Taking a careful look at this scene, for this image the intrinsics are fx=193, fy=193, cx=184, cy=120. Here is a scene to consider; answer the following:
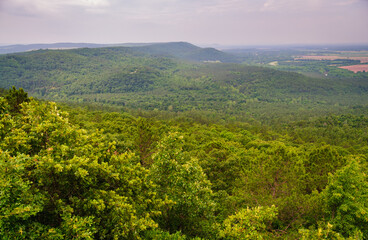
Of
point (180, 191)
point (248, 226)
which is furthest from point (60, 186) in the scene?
point (248, 226)

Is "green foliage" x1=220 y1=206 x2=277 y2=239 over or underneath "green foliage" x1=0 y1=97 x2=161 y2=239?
underneath

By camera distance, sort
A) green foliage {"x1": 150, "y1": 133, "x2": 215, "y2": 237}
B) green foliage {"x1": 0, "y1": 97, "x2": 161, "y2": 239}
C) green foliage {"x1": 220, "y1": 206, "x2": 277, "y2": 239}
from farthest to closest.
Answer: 1. green foliage {"x1": 150, "y1": 133, "x2": 215, "y2": 237}
2. green foliage {"x1": 220, "y1": 206, "x2": 277, "y2": 239}
3. green foliage {"x1": 0, "y1": 97, "x2": 161, "y2": 239}

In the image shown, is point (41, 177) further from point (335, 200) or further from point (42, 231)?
point (335, 200)

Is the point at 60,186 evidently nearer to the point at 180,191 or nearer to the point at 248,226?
the point at 180,191

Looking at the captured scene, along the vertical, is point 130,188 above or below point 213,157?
above

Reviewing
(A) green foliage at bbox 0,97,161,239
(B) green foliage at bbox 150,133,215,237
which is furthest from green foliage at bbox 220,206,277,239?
(A) green foliage at bbox 0,97,161,239

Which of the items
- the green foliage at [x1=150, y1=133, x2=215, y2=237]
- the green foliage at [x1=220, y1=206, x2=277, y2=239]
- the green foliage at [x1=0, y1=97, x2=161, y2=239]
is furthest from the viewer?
the green foliage at [x1=150, y1=133, x2=215, y2=237]

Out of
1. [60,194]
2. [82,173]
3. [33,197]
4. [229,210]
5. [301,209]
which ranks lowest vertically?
[229,210]

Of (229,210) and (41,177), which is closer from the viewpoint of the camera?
(41,177)

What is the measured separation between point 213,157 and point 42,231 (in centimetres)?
2440

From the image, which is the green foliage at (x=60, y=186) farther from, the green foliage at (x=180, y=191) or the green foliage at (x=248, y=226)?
the green foliage at (x=248, y=226)

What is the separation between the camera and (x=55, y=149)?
9.73m

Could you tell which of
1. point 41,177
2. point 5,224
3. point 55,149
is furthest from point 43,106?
point 5,224

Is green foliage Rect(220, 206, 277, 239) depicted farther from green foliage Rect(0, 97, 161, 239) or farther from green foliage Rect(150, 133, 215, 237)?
green foliage Rect(0, 97, 161, 239)
